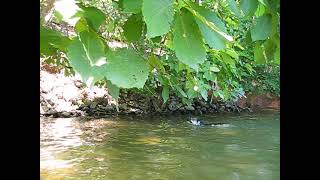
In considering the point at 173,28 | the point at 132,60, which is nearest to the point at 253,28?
the point at 173,28

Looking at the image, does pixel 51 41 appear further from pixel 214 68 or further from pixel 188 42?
pixel 214 68

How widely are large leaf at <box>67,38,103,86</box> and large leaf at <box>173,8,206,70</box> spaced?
172 millimetres

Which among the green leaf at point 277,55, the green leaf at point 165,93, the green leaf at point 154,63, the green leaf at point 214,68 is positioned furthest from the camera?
the green leaf at point 214,68

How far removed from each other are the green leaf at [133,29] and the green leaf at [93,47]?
17 centimetres

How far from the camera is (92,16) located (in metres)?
0.98

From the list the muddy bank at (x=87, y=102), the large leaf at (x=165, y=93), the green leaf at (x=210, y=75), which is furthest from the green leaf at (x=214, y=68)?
the muddy bank at (x=87, y=102)

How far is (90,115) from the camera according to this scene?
16.3 m

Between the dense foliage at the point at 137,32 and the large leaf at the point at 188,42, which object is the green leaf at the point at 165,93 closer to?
the dense foliage at the point at 137,32

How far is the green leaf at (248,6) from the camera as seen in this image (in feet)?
3.46

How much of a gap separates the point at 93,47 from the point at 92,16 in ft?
0.34

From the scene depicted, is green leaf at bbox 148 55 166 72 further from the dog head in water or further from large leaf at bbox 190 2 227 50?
the dog head in water

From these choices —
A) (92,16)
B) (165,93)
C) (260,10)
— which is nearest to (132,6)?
(92,16)
